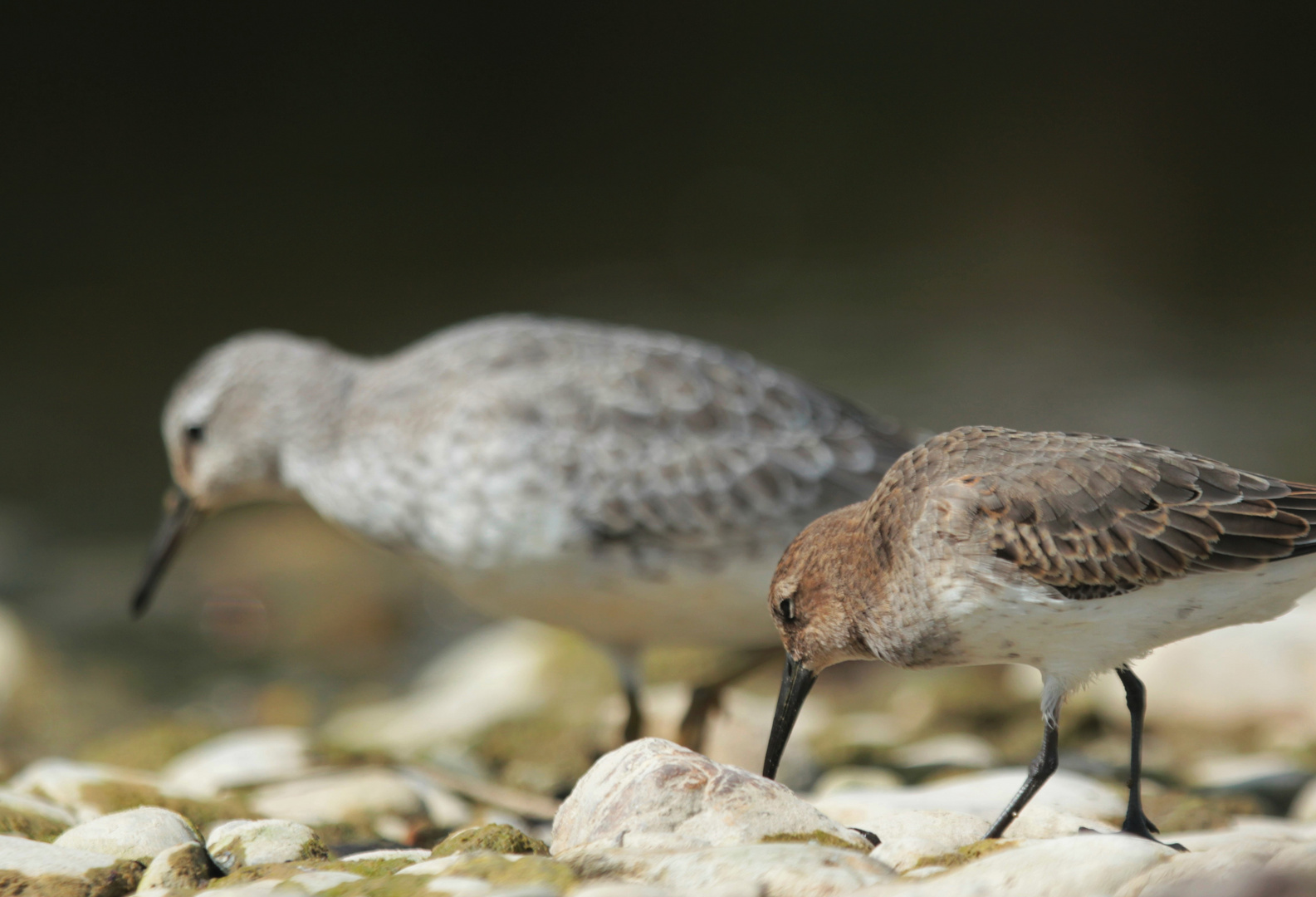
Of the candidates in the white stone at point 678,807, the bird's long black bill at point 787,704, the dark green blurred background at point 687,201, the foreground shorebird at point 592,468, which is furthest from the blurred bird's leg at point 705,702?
the dark green blurred background at point 687,201

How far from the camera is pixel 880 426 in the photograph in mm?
6238

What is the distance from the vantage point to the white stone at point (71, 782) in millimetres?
4961

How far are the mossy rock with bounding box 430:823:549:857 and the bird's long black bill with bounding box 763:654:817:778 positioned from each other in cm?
104

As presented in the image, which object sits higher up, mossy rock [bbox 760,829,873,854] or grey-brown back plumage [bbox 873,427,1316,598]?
grey-brown back plumage [bbox 873,427,1316,598]

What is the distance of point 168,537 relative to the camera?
7184 millimetres

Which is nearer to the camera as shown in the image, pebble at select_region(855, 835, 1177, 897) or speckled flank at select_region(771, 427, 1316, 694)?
pebble at select_region(855, 835, 1177, 897)

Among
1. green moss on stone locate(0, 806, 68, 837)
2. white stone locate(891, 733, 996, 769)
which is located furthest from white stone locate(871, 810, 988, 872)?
green moss on stone locate(0, 806, 68, 837)

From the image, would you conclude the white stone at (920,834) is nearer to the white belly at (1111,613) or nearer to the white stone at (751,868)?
the white stone at (751,868)

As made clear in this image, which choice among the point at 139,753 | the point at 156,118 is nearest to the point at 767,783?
the point at 139,753

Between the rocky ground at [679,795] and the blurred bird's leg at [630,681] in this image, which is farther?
the blurred bird's leg at [630,681]

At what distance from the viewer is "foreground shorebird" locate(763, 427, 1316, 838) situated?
3871 mm

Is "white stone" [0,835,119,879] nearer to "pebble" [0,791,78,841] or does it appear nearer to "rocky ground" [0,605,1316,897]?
"rocky ground" [0,605,1316,897]

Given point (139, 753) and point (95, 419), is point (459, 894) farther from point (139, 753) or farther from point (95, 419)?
point (95, 419)

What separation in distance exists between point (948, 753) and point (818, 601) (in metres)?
2.58
